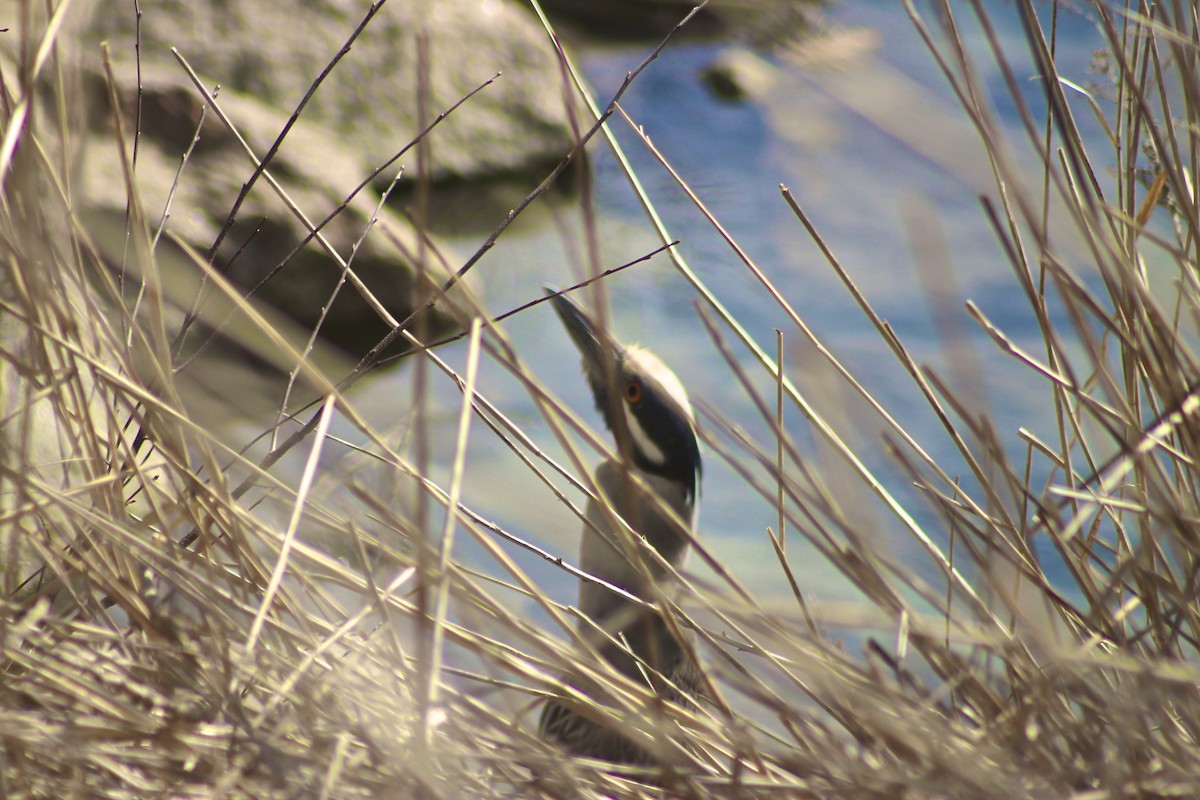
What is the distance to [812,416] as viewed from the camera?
0.67 metres

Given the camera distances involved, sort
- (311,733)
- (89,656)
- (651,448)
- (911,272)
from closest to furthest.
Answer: (311,733), (89,656), (651,448), (911,272)

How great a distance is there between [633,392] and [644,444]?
0.33 feet

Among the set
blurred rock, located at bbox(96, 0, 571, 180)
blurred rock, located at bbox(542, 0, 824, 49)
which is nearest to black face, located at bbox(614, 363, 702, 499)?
blurred rock, located at bbox(96, 0, 571, 180)

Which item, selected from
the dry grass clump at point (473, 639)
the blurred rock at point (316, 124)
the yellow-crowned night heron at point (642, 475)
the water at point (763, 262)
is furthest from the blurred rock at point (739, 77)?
the dry grass clump at point (473, 639)

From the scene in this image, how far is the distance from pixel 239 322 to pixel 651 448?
0.94 metres

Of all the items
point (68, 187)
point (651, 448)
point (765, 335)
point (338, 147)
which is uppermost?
point (68, 187)

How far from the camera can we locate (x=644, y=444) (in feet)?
5.93

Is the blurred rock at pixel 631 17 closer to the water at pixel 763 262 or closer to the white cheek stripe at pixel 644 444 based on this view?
the water at pixel 763 262

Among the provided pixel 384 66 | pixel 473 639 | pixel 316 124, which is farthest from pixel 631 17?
pixel 473 639

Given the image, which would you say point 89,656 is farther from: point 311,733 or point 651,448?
point 651,448

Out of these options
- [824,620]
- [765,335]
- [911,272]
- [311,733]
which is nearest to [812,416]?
[824,620]

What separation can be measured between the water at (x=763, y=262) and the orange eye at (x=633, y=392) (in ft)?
1.60

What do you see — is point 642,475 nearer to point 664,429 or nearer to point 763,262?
point 664,429

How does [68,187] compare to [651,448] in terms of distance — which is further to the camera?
[651,448]
